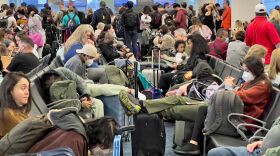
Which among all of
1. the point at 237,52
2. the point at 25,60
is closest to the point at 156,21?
the point at 237,52

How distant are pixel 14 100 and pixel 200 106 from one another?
2162 millimetres

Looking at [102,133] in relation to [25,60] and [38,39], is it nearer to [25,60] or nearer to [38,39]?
[25,60]

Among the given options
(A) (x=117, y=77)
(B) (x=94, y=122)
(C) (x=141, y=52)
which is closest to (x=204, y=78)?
(A) (x=117, y=77)

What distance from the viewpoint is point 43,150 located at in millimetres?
3068

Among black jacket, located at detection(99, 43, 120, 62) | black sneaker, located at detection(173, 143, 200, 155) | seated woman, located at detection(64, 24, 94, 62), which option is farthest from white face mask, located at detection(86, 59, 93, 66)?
black jacket, located at detection(99, 43, 120, 62)

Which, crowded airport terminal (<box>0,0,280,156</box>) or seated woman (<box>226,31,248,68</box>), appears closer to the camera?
crowded airport terminal (<box>0,0,280,156</box>)

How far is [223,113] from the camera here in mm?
5078

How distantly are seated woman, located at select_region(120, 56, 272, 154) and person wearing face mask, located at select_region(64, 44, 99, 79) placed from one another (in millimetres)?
1258

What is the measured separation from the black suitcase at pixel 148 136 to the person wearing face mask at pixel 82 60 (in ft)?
4.51

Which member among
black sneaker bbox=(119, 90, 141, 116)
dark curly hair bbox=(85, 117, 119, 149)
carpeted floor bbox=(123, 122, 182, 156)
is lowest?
carpeted floor bbox=(123, 122, 182, 156)

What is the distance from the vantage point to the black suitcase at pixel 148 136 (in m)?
5.67

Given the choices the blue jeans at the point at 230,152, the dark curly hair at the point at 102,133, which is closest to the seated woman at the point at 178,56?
the blue jeans at the point at 230,152

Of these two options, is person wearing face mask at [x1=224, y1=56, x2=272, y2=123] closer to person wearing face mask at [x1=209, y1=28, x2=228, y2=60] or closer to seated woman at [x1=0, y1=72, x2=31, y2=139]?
seated woman at [x1=0, y1=72, x2=31, y2=139]

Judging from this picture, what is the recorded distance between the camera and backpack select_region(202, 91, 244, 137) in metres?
5.02
